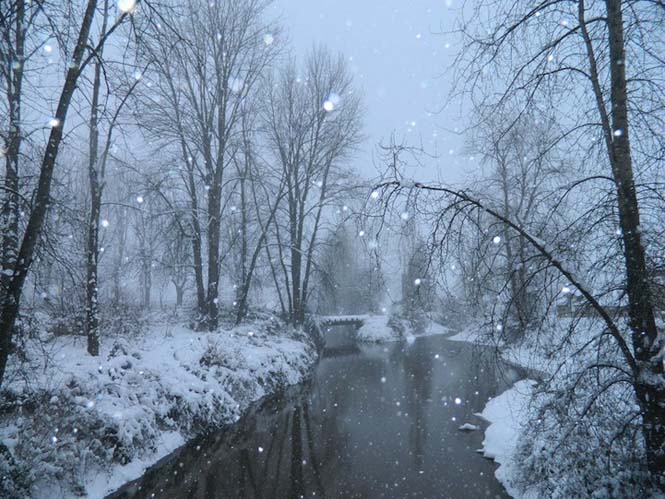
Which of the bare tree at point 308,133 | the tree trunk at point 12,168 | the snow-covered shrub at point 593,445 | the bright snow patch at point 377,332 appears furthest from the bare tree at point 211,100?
the bright snow patch at point 377,332

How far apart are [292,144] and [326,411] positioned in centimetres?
1331

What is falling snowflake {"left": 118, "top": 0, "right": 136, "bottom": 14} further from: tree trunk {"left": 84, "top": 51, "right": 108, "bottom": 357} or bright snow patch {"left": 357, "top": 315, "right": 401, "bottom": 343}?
bright snow patch {"left": 357, "top": 315, "right": 401, "bottom": 343}

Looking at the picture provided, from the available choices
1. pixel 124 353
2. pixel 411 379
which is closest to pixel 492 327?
pixel 124 353

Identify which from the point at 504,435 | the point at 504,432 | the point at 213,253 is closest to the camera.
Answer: the point at 504,435

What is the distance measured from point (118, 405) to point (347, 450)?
4823mm

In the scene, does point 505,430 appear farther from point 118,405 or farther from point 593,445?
point 118,405

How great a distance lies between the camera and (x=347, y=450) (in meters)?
8.86

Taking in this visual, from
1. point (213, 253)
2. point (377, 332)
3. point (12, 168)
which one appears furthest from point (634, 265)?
point (377, 332)

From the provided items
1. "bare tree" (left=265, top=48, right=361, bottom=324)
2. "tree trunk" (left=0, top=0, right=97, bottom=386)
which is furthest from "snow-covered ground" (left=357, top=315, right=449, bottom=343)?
"tree trunk" (left=0, top=0, right=97, bottom=386)

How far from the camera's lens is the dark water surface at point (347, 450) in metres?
6.96

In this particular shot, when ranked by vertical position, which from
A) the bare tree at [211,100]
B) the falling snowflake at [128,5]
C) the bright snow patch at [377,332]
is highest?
the bare tree at [211,100]

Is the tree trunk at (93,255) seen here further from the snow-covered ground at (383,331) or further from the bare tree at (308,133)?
the snow-covered ground at (383,331)

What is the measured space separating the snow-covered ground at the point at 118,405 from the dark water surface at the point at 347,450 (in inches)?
19.5

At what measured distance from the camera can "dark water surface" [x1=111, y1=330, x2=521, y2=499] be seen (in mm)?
6961
